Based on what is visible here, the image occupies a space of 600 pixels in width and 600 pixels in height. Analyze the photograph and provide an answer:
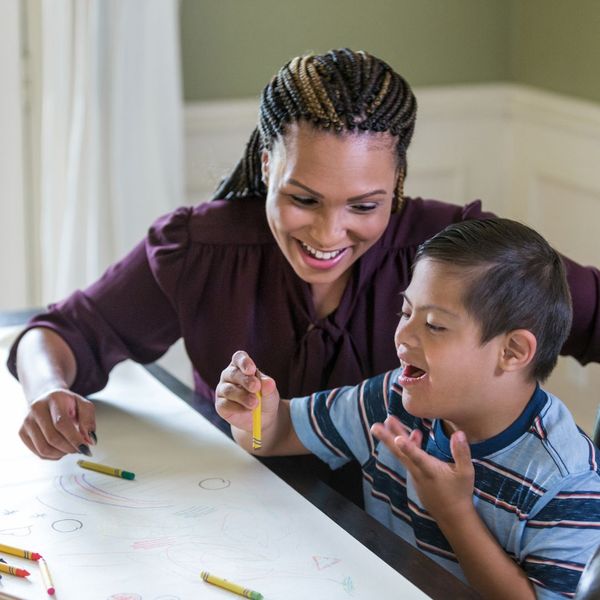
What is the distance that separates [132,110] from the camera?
2730mm

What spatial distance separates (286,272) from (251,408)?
352 millimetres

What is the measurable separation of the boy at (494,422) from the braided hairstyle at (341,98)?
25cm

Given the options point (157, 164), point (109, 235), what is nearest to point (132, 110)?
point (157, 164)

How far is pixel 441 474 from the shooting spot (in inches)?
47.5

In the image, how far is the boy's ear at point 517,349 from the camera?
4.11 feet

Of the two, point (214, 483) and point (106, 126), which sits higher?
point (106, 126)

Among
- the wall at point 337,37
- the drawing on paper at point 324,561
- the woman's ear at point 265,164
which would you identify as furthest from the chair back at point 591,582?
the wall at point 337,37

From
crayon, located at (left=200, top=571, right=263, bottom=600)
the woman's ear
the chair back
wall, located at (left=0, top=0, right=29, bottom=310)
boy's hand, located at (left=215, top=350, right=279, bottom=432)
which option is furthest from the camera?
wall, located at (left=0, top=0, right=29, bottom=310)

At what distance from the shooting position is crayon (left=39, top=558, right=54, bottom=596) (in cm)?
113

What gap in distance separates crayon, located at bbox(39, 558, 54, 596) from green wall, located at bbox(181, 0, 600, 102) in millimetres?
1898

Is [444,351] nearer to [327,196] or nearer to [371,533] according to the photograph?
[371,533]

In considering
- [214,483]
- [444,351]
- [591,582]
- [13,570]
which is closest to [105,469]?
[214,483]

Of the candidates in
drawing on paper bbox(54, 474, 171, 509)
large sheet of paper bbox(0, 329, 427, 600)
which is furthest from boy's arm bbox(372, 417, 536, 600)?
drawing on paper bbox(54, 474, 171, 509)

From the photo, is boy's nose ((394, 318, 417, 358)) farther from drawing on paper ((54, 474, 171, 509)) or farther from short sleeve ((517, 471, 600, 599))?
drawing on paper ((54, 474, 171, 509))
